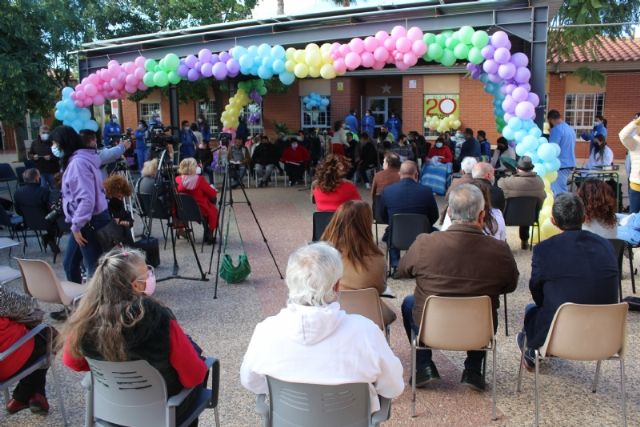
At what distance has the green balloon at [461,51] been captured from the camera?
8562mm

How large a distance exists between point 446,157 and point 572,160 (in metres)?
3.87

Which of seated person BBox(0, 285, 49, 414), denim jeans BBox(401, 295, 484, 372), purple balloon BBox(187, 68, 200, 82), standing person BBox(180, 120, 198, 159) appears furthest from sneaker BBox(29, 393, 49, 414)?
standing person BBox(180, 120, 198, 159)

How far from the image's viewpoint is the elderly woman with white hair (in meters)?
2.21

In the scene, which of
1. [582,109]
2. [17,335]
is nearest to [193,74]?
[17,335]

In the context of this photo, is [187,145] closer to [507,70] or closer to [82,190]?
[507,70]

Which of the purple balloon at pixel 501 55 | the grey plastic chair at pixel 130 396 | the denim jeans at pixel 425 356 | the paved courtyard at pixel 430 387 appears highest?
the purple balloon at pixel 501 55

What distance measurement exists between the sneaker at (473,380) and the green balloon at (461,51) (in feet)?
19.5

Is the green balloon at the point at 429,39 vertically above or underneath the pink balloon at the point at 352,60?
above

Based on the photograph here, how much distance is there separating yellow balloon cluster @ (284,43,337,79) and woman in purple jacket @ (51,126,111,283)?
16.8ft

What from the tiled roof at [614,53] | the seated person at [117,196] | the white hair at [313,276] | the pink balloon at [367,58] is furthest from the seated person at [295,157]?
the white hair at [313,276]

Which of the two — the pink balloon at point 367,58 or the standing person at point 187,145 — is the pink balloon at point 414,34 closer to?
the pink balloon at point 367,58

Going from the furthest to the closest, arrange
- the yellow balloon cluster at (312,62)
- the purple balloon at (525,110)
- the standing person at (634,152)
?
1. the yellow balloon cluster at (312,62)
2. the purple balloon at (525,110)
3. the standing person at (634,152)

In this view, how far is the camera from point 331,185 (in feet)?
20.2

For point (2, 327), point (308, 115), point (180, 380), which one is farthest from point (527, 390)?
point (308, 115)
